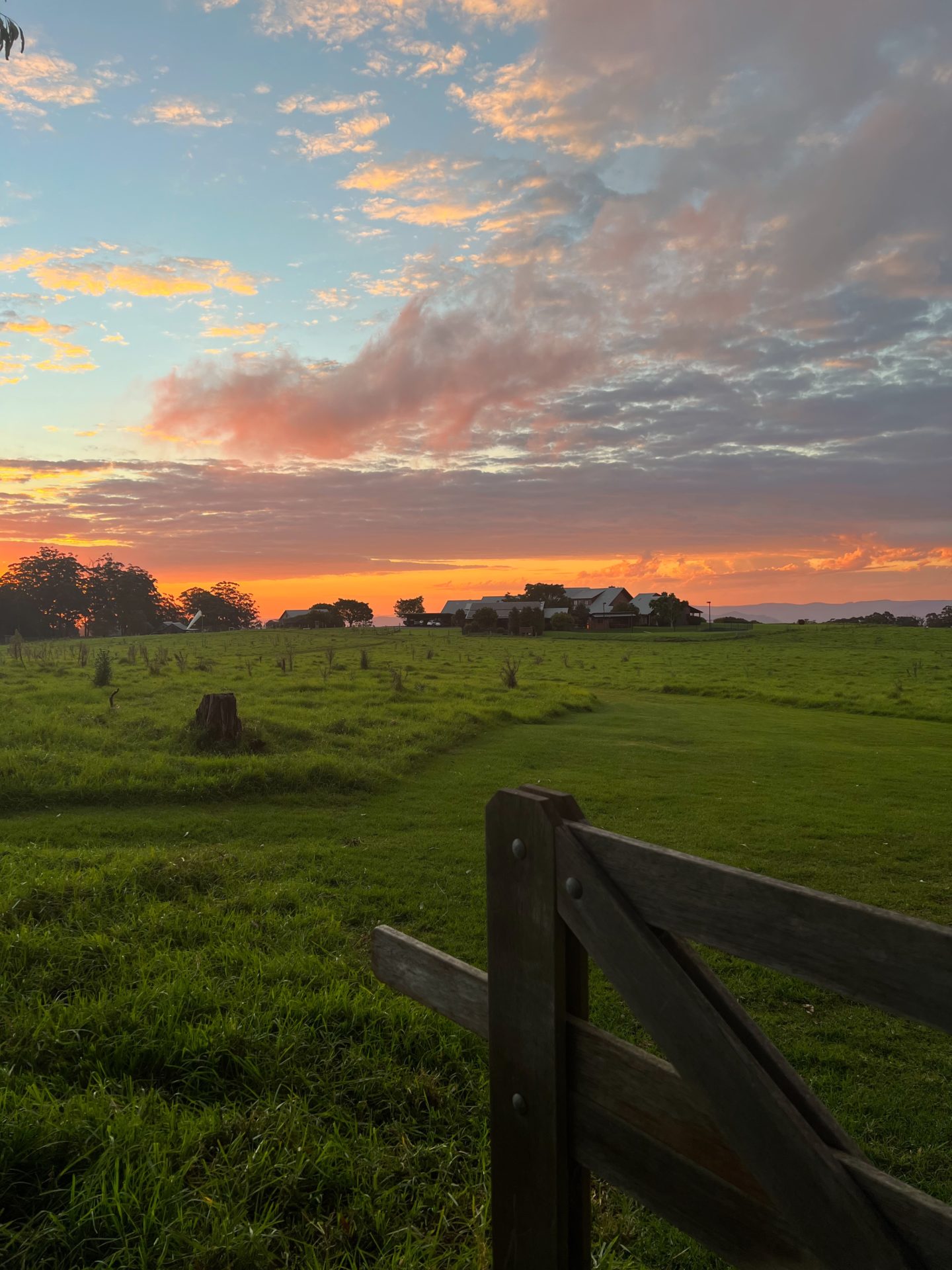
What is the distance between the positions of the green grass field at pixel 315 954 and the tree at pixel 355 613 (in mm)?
80565

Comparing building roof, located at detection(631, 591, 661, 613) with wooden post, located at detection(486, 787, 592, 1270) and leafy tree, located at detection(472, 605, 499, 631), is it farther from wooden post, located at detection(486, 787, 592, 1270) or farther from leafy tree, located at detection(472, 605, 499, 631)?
wooden post, located at detection(486, 787, 592, 1270)

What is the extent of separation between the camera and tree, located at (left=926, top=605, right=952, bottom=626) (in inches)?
3430

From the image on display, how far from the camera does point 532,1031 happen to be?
2.31 m

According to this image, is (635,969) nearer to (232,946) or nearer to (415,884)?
(232,946)

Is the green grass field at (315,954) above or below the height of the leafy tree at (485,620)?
below

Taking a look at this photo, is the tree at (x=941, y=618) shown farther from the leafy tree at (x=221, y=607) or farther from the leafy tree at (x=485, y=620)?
the leafy tree at (x=221, y=607)

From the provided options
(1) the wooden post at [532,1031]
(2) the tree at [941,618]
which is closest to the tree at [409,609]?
(2) the tree at [941,618]

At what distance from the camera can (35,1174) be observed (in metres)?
3.33

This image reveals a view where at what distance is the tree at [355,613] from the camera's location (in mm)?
Answer: 99688

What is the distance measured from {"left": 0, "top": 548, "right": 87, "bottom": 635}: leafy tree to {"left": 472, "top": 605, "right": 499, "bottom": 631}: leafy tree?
2139 inches

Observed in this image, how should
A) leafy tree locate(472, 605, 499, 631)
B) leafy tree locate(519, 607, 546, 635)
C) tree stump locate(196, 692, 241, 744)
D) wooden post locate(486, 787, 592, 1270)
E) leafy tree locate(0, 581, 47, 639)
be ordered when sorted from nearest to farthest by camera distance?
1. wooden post locate(486, 787, 592, 1270)
2. tree stump locate(196, 692, 241, 744)
3. leafy tree locate(519, 607, 546, 635)
4. leafy tree locate(472, 605, 499, 631)
5. leafy tree locate(0, 581, 47, 639)

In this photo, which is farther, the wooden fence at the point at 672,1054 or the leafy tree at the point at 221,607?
the leafy tree at the point at 221,607

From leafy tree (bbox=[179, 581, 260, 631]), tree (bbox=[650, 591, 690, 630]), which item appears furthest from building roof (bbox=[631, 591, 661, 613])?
leafy tree (bbox=[179, 581, 260, 631])

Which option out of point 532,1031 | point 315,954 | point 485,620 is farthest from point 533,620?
point 532,1031
